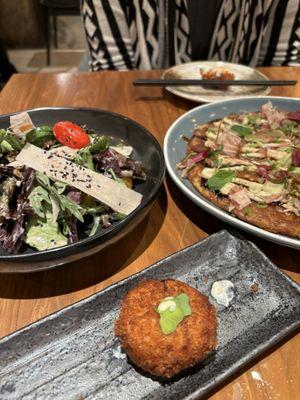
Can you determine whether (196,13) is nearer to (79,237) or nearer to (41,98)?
(41,98)

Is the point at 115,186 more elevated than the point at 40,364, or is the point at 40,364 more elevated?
the point at 115,186

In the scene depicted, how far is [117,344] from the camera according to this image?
1.14 meters

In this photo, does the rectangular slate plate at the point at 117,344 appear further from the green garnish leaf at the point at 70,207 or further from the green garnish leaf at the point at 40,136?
the green garnish leaf at the point at 40,136

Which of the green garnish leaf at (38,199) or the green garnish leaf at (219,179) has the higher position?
the green garnish leaf at (219,179)

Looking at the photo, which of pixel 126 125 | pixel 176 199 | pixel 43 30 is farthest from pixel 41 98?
pixel 43 30

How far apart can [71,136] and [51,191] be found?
0.37m

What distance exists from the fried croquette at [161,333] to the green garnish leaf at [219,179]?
55cm

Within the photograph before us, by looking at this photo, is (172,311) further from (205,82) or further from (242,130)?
(205,82)

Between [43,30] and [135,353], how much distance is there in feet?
22.8

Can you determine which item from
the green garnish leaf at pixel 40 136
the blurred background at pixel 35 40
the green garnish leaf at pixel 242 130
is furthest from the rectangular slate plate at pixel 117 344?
the blurred background at pixel 35 40

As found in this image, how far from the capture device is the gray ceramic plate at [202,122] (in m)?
1.34

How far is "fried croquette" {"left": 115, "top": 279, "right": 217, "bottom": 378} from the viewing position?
101 centimetres

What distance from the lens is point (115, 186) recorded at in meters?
1.46

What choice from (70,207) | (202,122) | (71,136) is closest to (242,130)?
(202,122)
